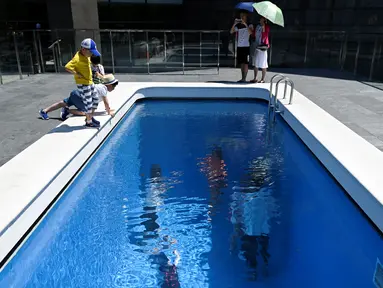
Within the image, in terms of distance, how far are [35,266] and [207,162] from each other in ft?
9.37

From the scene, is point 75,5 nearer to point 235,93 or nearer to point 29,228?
point 235,93

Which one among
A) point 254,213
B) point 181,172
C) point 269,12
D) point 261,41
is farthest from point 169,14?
point 254,213

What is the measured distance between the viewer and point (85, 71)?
495 cm

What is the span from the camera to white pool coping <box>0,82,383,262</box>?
11.4 ft

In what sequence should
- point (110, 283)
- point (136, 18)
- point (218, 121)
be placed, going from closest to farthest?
point (110, 283) → point (218, 121) → point (136, 18)

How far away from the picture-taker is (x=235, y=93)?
29.1 feet

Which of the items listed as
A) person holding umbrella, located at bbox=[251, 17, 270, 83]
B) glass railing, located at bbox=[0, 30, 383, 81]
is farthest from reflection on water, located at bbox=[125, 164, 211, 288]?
glass railing, located at bbox=[0, 30, 383, 81]

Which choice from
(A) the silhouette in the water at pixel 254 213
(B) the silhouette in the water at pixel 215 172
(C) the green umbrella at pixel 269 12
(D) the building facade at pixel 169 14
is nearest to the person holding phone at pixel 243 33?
(C) the green umbrella at pixel 269 12

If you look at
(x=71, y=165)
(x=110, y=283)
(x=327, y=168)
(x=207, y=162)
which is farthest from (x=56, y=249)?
(x=327, y=168)

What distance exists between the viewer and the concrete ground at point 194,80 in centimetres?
542

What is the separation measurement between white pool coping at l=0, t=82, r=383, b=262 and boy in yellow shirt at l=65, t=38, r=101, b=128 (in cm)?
51

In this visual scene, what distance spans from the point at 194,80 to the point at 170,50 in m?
2.14

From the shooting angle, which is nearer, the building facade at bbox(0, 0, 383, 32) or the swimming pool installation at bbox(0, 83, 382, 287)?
the swimming pool installation at bbox(0, 83, 382, 287)

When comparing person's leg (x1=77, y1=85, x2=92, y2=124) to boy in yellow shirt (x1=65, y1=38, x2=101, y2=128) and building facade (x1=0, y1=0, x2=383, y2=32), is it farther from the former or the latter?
building facade (x1=0, y1=0, x2=383, y2=32)
